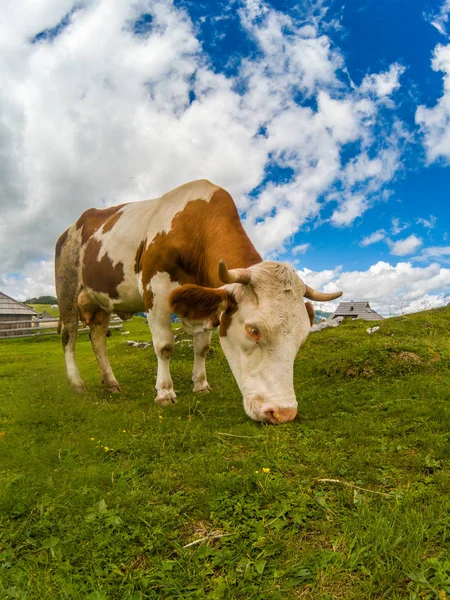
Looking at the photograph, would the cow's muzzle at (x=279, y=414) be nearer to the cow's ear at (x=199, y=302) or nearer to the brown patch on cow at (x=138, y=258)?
the cow's ear at (x=199, y=302)

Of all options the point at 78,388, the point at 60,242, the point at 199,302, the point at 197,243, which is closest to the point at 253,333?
the point at 199,302

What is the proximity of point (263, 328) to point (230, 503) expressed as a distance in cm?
187

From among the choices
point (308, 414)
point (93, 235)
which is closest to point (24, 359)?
point (93, 235)

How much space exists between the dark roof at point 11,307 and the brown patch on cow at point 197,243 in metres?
36.7

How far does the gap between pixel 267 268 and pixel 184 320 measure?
208cm

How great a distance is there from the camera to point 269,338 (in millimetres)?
4246

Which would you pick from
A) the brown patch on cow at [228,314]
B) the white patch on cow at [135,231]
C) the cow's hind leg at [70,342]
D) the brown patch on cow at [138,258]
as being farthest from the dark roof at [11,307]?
the brown patch on cow at [228,314]

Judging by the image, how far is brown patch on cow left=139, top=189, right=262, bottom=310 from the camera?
19.2ft

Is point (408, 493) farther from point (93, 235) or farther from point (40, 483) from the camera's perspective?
point (93, 235)

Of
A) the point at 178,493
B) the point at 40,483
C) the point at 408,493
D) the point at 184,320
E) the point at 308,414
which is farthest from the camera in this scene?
the point at 184,320

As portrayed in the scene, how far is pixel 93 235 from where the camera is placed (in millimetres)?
8695

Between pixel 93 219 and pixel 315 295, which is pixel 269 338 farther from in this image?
pixel 93 219

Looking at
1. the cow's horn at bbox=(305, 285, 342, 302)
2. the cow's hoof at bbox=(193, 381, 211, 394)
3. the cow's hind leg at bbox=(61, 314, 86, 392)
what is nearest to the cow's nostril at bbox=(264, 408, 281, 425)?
the cow's horn at bbox=(305, 285, 342, 302)

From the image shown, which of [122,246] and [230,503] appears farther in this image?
[122,246]
